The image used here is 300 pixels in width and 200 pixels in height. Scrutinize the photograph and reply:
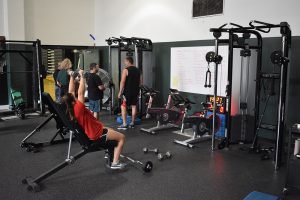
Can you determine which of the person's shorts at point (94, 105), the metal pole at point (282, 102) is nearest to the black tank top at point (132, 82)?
the person's shorts at point (94, 105)

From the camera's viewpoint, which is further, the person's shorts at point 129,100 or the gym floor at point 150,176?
the person's shorts at point 129,100

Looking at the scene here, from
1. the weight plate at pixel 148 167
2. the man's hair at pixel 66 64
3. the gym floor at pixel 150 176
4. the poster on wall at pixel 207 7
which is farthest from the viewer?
the man's hair at pixel 66 64

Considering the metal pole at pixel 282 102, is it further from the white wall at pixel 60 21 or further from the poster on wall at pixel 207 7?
the white wall at pixel 60 21

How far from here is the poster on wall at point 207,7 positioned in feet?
20.2

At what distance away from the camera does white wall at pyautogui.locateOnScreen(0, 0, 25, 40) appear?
8016 millimetres

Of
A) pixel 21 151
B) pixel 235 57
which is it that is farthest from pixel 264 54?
pixel 21 151

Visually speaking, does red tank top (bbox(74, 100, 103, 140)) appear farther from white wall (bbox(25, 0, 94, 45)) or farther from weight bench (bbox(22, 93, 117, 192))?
white wall (bbox(25, 0, 94, 45))

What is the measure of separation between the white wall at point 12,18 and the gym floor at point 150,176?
3.97 meters

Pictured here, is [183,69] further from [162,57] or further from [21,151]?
[21,151]

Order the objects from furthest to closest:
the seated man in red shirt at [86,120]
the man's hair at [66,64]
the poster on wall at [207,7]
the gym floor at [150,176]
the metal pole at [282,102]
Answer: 1. the man's hair at [66,64]
2. the poster on wall at [207,7]
3. the metal pole at [282,102]
4. the seated man in red shirt at [86,120]
5. the gym floor at [150,176]

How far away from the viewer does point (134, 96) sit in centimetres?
648

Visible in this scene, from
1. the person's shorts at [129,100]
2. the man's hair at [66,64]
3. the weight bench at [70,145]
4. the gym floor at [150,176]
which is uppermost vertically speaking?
the man's hair at [66,64]

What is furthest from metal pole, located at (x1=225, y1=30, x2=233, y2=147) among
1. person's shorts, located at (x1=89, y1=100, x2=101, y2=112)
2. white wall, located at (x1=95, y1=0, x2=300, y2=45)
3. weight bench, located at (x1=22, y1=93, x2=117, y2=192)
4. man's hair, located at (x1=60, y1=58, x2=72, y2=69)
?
man's hair, located at (x1=60, y1=58, x2=72, y2=69)

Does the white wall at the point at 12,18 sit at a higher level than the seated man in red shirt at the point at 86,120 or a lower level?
higher
